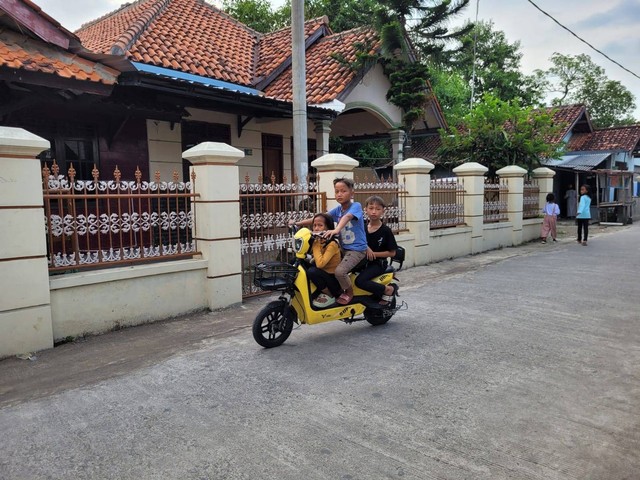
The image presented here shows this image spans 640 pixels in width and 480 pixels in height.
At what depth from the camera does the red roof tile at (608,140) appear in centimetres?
2372

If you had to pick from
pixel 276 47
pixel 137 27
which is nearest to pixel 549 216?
pixel 276 47

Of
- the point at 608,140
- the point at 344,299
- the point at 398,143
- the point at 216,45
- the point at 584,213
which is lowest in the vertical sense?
the point at 344,299

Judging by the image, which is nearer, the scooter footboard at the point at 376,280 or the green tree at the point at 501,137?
the scooter footboard at the point at 376,280

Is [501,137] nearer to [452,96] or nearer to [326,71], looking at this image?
[326,71]

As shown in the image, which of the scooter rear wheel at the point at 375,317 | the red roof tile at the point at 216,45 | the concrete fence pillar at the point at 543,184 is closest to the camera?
the scooter rear wheel at the point at 375,317

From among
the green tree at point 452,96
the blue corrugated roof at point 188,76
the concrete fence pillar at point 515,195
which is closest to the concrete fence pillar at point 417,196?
the blue corrugated roof at point 188,76

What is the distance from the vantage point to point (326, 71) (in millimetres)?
12320

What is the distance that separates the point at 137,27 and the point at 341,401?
32.4ft

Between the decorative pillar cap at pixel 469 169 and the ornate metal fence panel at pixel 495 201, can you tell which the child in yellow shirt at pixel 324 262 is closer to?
the decorative pillar cap at pixel 469 169

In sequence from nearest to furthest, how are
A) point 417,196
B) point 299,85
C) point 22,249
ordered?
point 22,249, point 299,85, point 417,196

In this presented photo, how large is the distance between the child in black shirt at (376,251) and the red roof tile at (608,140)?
23076mm

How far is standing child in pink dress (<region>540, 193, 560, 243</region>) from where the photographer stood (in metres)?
13.2

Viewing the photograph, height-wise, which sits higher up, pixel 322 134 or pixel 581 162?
pixel 581 162

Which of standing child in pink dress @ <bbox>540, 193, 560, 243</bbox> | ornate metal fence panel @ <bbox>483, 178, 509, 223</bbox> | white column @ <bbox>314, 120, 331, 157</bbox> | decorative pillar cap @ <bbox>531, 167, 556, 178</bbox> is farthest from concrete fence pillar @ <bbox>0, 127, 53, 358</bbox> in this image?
decorative pillar cap @ <bbox>531, 167, 556, 178</bbox>
